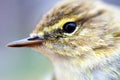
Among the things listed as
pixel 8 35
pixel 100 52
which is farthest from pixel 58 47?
pixel 8 35

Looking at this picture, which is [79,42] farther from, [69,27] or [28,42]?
[28,42]

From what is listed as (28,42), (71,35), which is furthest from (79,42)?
(28,42)

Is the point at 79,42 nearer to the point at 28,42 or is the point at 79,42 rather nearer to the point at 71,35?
the point at 71,35

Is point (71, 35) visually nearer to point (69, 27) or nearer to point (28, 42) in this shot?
point (69, 27)

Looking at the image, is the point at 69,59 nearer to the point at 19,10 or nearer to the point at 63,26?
the point at 63,26
